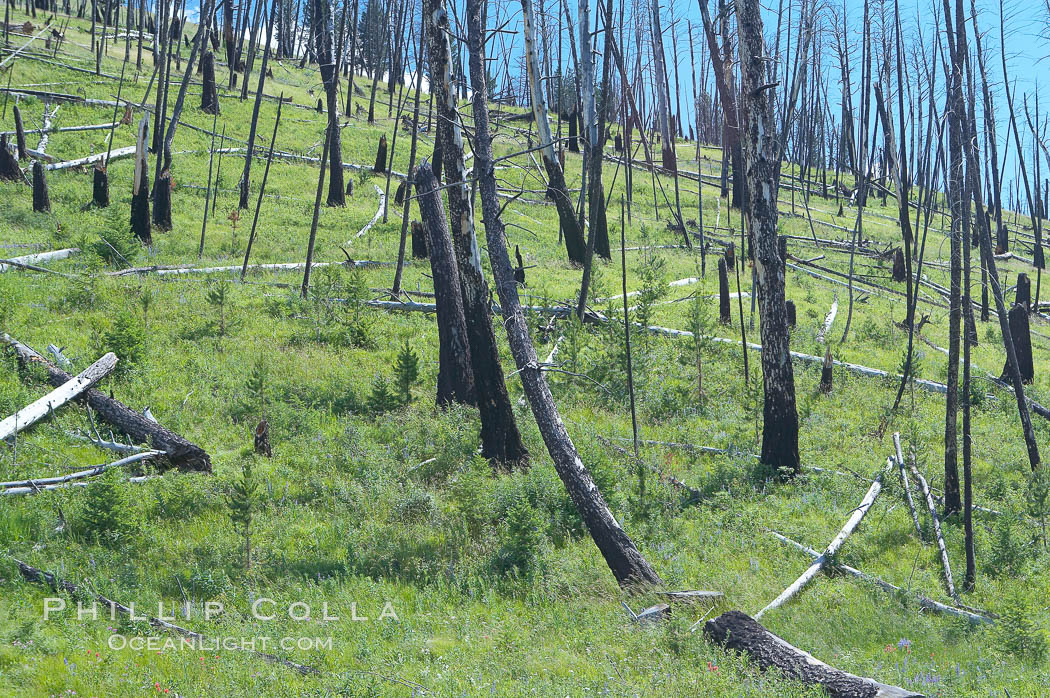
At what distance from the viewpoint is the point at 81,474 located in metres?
7.96

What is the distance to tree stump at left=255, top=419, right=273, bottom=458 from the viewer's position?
9203 millimetres

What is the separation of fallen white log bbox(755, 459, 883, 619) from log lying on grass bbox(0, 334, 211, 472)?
6.12 metres

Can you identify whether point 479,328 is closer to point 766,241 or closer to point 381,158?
point 766,241

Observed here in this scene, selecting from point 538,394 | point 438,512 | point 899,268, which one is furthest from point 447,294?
point 899,268

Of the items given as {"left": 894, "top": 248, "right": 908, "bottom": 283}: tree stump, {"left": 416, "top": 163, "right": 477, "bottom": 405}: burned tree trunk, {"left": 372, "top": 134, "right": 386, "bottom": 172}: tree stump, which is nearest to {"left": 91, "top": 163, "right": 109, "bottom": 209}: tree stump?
{"left": 372, "top": 134, "right": 386, "bottom": 172}: tree stump

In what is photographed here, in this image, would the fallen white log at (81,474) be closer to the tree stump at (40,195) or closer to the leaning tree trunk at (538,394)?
the leaning tree trunk at (538,394)

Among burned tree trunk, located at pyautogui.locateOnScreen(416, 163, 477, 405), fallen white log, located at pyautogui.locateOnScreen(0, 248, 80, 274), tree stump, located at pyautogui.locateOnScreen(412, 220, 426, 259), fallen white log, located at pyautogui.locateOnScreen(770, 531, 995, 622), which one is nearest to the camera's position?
fallen white log, located at pyautogui.locateOnScreen(770, 531, 995, 622)

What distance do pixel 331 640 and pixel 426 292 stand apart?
404 inches

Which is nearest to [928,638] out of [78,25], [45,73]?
[45,73]

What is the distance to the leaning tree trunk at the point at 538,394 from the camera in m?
7.15

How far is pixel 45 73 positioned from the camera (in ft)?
101

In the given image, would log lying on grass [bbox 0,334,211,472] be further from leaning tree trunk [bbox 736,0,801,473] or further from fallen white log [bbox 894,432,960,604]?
fallen white log [bbox 894,432,960,604]

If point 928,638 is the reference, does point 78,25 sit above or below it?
above

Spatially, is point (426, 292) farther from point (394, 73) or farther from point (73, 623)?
point (394, 73)
